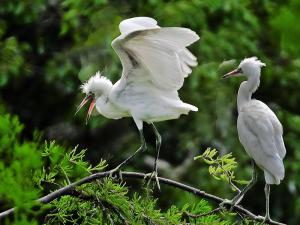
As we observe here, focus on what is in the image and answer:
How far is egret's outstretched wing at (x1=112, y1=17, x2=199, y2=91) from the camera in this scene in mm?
2559

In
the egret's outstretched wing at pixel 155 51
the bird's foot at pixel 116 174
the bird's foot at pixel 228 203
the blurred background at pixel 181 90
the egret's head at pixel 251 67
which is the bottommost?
the blurred background at pixel 181 90

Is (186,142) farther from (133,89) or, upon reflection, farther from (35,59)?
(133,89)

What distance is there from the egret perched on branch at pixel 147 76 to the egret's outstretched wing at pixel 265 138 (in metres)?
0.17

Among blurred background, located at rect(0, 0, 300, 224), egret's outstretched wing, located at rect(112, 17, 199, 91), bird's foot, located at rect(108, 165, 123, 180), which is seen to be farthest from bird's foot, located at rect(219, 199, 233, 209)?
blurred background, located at rect(0, 0, 300, 224)

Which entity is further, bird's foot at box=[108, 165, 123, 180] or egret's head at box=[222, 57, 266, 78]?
egret's head at box=[222, 57, 266, 78]

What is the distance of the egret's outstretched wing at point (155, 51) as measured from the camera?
101 inches

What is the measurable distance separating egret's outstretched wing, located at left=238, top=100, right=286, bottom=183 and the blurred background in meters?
2.50

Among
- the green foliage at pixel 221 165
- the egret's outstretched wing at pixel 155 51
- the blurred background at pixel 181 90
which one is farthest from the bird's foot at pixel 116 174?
the blurred background at pixel 181 90

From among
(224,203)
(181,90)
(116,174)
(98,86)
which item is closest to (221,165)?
(224,203)

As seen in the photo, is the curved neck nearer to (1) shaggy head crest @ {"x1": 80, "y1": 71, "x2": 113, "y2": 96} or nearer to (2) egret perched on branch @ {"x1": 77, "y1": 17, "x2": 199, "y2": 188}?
(2) egret perched on branch @ {"x1": 77, "y1": 17, "x2": 199, "y2": 188}

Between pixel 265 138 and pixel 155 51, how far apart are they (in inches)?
15.7

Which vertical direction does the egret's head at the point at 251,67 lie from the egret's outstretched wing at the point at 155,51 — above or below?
below

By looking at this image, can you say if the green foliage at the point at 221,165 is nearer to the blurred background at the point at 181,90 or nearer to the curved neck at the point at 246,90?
the curved neck at the point at 246,90

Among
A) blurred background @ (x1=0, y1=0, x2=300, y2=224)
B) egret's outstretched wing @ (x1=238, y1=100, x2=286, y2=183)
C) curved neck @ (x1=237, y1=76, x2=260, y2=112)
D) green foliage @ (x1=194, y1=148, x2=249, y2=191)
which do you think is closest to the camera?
green foliage @ (x1=194, y1=148, x2=249, y2=191)
